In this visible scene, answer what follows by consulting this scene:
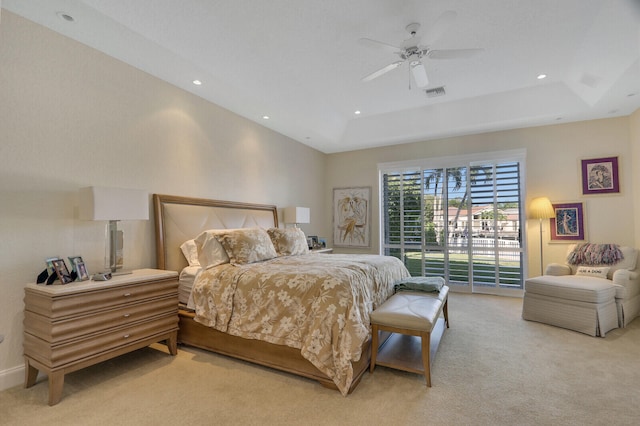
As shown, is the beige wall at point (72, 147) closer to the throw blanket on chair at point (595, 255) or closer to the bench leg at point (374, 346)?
the bench leg at point (374, 346)

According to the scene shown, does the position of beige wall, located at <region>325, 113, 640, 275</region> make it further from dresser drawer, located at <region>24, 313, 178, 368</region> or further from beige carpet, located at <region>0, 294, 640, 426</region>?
dresser drawer, located at <region>24, 313, 178, 368</region>

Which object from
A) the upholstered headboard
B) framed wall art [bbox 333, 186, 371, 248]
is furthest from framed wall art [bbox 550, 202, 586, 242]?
the upholstered headboard

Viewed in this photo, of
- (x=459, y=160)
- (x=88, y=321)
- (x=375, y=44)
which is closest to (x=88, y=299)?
(x=88, y=321)

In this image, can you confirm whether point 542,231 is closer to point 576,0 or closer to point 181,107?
point 576,0

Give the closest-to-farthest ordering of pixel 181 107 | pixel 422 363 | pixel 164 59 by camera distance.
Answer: pixel 422 363
pixel 164 59
pixel 181 107

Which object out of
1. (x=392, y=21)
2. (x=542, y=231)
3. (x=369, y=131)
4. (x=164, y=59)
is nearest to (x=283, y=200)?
(x=369, y=131)

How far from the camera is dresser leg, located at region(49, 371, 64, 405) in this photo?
2059 mm

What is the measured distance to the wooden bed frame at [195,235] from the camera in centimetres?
243

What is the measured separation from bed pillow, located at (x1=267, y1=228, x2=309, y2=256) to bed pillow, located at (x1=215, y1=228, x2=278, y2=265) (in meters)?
0.48

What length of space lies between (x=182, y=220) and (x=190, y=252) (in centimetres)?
39

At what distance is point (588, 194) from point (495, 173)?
1.27 m

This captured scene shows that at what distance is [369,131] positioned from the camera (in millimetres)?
5621

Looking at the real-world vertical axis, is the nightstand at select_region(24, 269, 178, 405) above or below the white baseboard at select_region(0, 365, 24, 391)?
above

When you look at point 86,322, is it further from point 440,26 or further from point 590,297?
point 590,297
